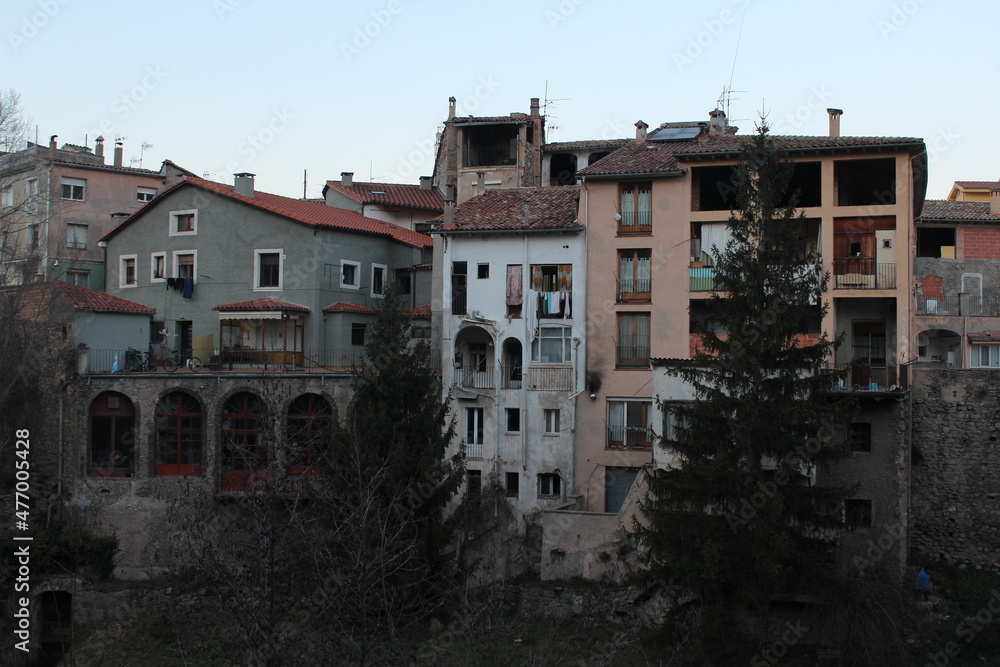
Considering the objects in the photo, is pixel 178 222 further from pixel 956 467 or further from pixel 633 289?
pixel 956 467

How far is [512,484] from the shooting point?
121 feet

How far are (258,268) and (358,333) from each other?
525 cm

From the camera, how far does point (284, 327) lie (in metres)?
44.2

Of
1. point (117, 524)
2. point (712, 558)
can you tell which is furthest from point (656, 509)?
point (117, 524)

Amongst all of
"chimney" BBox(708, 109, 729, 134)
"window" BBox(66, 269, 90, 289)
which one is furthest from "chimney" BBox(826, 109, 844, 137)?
"window" BBox(66, 269, 90, 289)

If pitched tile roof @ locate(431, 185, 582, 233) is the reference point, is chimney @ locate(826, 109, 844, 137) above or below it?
above

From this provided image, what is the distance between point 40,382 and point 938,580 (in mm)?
33378

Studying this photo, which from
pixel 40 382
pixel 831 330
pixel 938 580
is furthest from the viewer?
pixel 40 382

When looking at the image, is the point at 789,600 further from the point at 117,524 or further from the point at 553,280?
the point at 117,524

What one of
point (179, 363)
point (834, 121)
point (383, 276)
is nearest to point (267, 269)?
point (383, 276)

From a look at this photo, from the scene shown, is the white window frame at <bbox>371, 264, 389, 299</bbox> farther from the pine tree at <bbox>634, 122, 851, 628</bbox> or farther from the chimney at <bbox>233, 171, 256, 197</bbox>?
the pine tree at <bbox>634, 122, 851, 628</bbox>

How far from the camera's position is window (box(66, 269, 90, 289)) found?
53081 millimetres

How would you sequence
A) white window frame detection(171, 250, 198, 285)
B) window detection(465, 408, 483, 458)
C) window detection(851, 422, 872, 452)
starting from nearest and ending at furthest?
1. window detection(851, 422, 872, 452)
2. window detection(465, 408, 483, 458)
3. white window frame detection(171, 250, 198, 285)

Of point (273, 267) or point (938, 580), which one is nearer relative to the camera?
point (938, 580)
